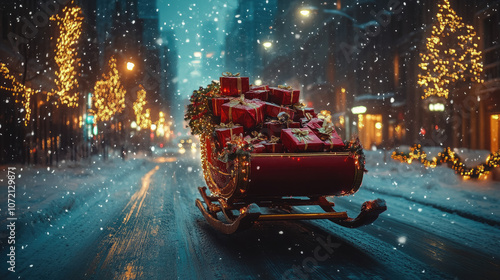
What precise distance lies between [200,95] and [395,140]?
97.0 feet

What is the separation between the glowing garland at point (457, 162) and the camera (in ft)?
45.7

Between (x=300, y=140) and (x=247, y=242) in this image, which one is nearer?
(x=300, y=140)

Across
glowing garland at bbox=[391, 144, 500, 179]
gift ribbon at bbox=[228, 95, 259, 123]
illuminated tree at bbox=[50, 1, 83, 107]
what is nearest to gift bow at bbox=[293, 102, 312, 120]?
gift ribbon at bbox=[228, 95, 259, 123]

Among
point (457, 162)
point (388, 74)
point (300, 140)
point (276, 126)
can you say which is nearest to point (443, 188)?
point (457, 162)

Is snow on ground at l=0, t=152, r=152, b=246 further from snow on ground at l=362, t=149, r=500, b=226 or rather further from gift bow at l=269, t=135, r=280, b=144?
snow on ground at l=362, t=149, r=500, b=226

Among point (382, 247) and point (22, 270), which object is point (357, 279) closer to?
point (382, 247)

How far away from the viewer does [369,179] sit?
1731 centimetres

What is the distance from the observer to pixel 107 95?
3172 centimetres

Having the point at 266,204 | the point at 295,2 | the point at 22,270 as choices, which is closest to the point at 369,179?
the point at 266,204

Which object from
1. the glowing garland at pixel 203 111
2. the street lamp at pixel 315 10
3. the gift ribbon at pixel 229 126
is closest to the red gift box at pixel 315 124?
the gift ribbon at pixel 229 126

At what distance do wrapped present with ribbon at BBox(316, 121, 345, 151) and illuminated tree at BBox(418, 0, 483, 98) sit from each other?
13687 mm

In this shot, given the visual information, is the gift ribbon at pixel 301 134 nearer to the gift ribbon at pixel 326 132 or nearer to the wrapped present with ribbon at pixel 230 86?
the gift ribbon at pixel 326 132

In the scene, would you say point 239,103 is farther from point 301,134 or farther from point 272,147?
point 301,134

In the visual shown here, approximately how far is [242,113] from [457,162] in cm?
1186
